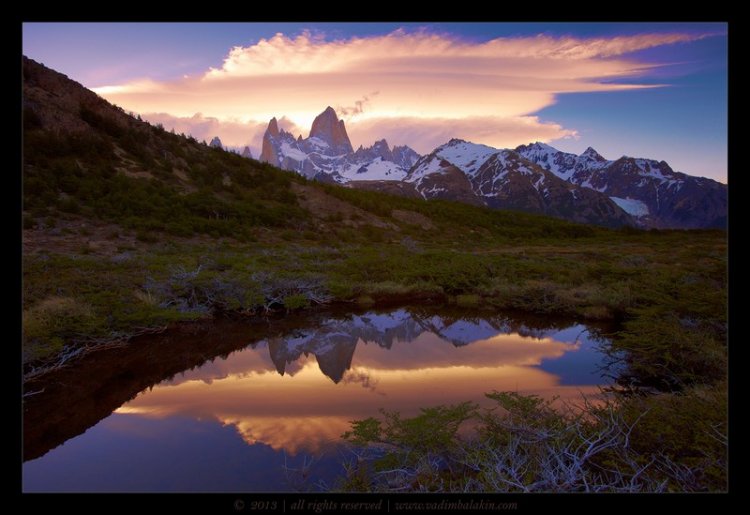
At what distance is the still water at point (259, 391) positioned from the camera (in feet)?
15.9

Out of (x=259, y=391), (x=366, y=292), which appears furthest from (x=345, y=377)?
(x=366, y=292)

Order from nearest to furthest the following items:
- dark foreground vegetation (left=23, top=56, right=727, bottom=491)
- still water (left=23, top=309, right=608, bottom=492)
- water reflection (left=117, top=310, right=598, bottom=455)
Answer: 1. dark foreground vegetation (left=23, top=56, right=727, bottom=491)
2. still water (left=23, top=309, right=608, bottom=492)
3. water reflection (left=117, top=310, right=598, bottom=455)

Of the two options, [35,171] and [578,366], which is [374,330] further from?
[35,171]

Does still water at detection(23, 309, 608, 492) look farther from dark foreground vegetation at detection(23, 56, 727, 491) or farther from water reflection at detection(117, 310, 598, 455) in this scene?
dark foreground vegetation at detection(23, 56, 727, 491)

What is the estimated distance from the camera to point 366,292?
15.7 m

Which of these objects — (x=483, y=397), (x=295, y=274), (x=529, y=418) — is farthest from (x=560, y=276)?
(x=529, y=418)

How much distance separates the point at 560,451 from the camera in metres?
4.20

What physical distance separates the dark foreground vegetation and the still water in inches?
28.4

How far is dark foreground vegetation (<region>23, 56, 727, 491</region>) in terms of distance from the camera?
4387 mm

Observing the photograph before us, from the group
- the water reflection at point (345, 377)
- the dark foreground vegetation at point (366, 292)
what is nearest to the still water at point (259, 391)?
the water reflection at point (345, 377)

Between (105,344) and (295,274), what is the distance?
7.25m

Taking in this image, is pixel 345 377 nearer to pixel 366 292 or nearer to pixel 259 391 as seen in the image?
pixel 259 391

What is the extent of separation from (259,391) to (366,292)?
8.54 metres

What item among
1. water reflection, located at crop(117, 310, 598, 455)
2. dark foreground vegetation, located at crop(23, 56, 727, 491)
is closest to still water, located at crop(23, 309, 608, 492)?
water reflection, located at crop(117, 310, 598, 455)
